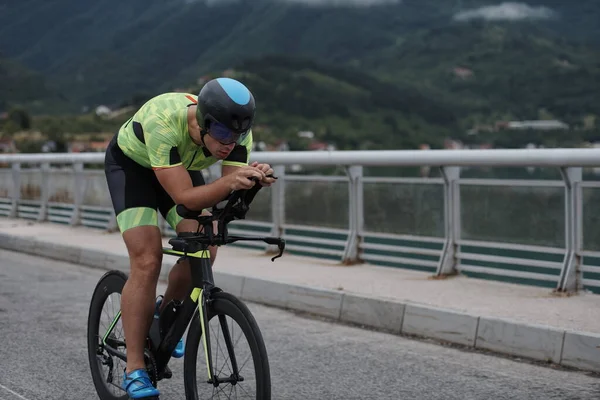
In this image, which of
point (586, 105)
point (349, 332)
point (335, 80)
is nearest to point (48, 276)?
point (349, 332)

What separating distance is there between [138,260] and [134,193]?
1.09 feet

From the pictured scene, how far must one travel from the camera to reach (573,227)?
824cm

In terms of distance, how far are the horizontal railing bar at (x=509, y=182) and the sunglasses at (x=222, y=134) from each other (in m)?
4.98

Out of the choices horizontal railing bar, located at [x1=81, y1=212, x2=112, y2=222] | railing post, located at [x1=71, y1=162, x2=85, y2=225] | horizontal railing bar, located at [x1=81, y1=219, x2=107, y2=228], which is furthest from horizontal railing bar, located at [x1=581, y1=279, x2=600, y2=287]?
railing post, located at [x1=71, y1=162, x2=85, y2=225]

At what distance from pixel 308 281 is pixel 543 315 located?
266 cm

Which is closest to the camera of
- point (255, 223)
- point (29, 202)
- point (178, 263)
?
point (178, 263)

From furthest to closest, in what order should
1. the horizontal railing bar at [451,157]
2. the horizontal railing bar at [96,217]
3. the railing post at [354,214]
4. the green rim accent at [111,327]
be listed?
the horizontal railing bar at [96,217] → the railing post at [354,214] → the horizontal railing bar at [451,157] → the green rim accent at [111,327]

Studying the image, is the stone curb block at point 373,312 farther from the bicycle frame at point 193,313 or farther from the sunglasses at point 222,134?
the sunglasses at point 222,134

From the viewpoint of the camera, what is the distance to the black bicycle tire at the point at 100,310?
16.3ft

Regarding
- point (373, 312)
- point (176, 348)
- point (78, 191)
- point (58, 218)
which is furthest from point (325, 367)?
point (58, 218)

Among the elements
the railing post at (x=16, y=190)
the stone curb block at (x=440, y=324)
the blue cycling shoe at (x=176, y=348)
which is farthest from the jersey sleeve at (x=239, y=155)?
the railing post at (x=16, y=190)

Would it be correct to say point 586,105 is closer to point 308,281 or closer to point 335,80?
point 335,80

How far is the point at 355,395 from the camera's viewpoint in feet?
18.0

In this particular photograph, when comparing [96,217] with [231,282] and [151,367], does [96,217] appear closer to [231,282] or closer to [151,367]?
[231,282]
